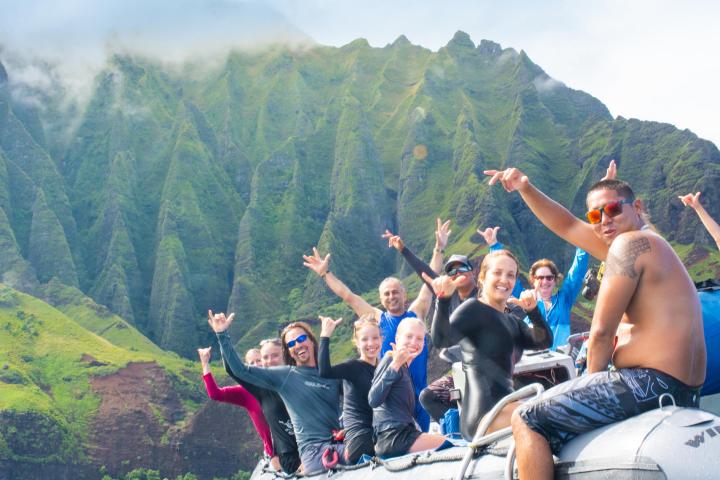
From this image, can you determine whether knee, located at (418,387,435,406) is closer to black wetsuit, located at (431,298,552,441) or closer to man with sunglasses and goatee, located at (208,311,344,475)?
man with sunglasses and goatee, located at (208,311,344,475)

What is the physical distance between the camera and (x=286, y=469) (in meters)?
8.51

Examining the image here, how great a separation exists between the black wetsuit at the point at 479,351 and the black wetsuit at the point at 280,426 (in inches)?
104

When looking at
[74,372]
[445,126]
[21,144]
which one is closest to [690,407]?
[74,372]

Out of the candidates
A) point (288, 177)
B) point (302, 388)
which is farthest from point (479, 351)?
point (288, 177)

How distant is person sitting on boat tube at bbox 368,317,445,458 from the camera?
6.79m

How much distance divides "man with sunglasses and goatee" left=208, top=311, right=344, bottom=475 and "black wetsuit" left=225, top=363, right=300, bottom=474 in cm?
35

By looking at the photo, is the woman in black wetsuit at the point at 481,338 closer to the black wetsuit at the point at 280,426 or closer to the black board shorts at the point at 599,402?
the black board shorts at the point at 599,402

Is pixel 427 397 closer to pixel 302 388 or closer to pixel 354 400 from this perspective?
pixel 354 400

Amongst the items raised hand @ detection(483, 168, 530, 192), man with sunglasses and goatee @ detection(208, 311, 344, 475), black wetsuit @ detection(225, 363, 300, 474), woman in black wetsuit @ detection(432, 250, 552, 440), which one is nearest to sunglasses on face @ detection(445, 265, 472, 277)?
woman in black wetsuit @ detection(432, 250, 552, 440)

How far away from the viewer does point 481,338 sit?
620 cm

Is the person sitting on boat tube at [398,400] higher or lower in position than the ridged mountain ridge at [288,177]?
lower

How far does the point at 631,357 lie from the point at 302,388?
3.78m

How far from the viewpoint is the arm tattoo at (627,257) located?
15.9 ft

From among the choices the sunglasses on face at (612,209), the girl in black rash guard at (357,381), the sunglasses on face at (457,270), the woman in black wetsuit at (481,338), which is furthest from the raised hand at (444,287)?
the girl in black rash guard at (357,381)
